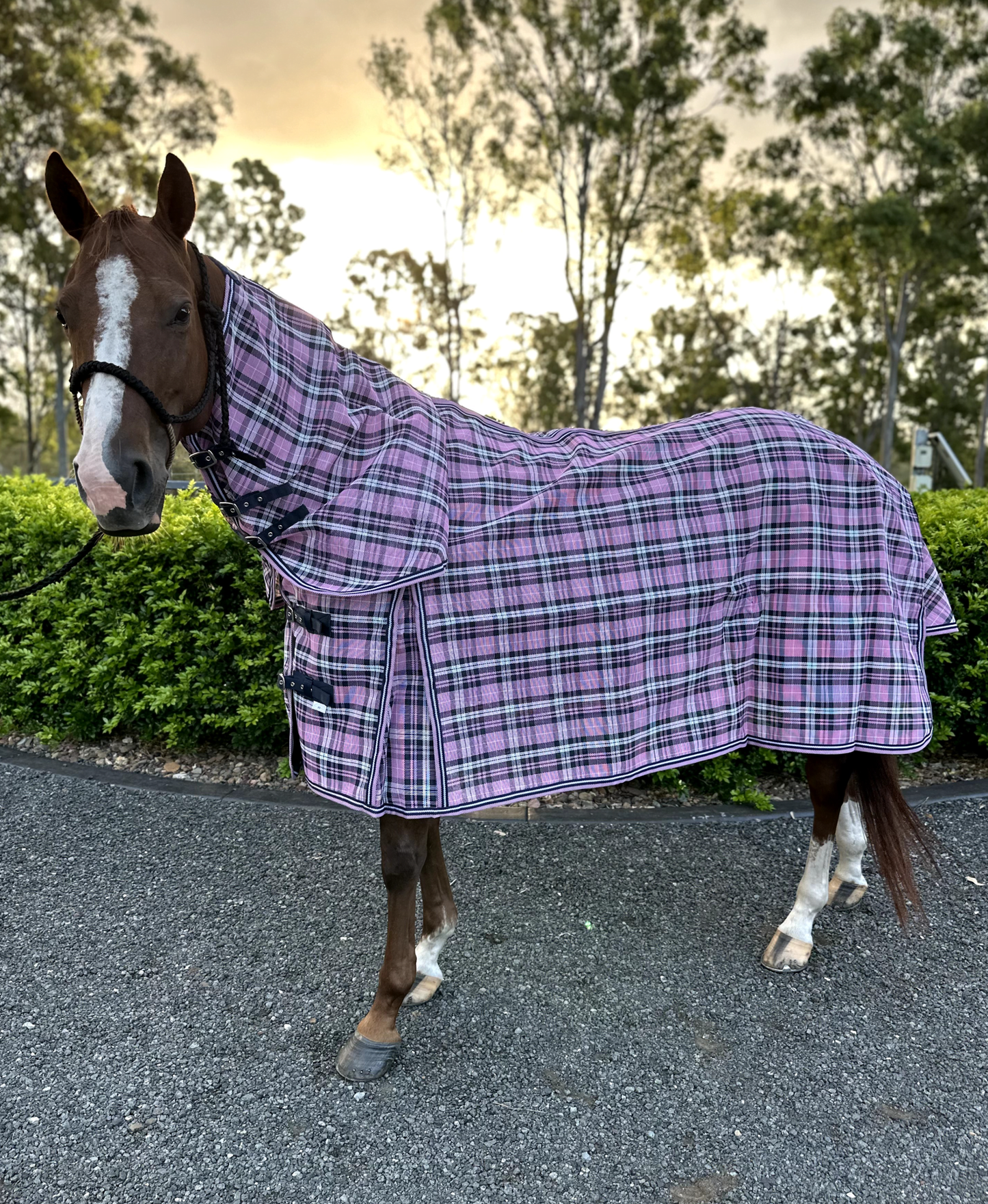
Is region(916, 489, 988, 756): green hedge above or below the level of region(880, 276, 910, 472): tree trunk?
below

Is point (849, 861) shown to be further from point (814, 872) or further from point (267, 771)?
point (267, 771)

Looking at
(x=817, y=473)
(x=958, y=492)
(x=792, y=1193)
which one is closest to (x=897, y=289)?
(x=958, y=492)

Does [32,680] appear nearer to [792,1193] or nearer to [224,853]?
[224,853]

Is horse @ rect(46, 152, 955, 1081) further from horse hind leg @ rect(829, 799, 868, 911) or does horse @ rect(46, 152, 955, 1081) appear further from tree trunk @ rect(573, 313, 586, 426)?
tree trunk @ rect(573, 313, 586, 426)

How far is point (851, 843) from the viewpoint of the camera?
3082 millimetres

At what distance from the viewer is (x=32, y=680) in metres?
4.66

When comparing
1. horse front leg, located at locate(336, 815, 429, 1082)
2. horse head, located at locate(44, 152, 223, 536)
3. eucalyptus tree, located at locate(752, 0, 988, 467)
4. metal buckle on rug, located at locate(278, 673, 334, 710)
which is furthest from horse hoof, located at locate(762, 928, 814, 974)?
eucalyptus tree, located at locate(752, 0, 988, 467)

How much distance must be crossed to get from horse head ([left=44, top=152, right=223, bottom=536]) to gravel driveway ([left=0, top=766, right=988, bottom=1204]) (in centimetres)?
160

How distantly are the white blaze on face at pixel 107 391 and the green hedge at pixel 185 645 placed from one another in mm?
2430

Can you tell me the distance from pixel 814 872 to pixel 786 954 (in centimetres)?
29

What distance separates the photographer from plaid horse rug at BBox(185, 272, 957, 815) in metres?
2.05

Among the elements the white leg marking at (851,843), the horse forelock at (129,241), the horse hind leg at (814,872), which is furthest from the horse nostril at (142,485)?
the white leg marking at (851,843)

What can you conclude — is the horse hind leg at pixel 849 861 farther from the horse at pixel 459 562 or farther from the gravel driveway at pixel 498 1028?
the horse at pixel 459 562

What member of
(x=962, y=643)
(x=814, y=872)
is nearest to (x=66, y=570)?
(x=814, y=872)
